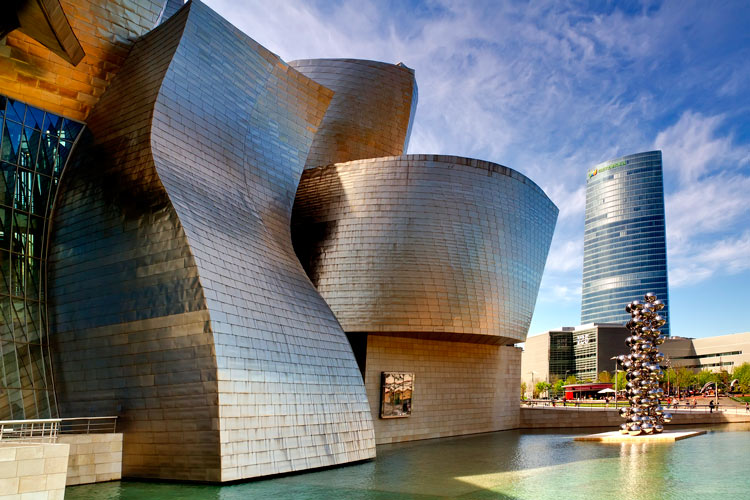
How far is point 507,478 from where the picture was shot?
46.9ft

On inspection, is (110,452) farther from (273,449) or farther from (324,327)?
(324,327)

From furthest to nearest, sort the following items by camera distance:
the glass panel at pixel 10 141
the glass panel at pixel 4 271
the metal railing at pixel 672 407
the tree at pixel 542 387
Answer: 1. the tree at pixel 542 387
2. the metal railing at pixel 672 407
3. the glass panel at pixel 10 141
4. the glass panel at pixel 4 271

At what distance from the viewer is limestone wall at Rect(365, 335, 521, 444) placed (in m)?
24.3

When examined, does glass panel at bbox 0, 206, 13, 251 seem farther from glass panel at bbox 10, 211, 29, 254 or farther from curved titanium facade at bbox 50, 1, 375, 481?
curved titanium facade at bbox 50, 1, 375, 481

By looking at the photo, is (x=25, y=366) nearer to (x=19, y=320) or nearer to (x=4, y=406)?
(x=4, y=406)

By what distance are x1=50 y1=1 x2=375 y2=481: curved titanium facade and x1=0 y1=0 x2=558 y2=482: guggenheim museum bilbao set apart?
0.06 metres

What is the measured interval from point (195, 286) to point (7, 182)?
7280 millimetres

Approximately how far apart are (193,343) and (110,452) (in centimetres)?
299

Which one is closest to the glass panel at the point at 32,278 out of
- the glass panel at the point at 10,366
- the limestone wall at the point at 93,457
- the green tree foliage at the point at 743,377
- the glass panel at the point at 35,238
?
the glass panel at the point at 35,238

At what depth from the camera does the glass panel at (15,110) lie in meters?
17.1

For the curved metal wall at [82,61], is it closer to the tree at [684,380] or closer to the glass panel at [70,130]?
the glass panel at [70,130]

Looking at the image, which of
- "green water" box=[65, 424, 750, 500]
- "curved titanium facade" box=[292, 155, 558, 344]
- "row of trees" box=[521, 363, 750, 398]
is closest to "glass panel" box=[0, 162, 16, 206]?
"green water" box=[65, 424, 750, 500]

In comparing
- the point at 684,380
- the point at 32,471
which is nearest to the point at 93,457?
the point at 32,471

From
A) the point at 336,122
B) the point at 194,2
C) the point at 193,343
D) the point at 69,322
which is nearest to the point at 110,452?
the point at 193,343
